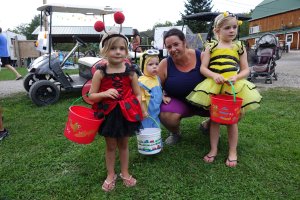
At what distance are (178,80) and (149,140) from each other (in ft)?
2.29

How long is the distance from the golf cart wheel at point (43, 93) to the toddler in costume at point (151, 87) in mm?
3014

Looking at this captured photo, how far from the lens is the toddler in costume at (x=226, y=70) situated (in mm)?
2418

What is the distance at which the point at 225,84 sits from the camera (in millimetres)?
2438

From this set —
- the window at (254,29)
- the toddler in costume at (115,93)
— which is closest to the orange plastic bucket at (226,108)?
the toddler in costume at (115,93)

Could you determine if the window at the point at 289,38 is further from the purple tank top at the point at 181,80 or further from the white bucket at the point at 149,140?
the white bucket at the point at 149,140

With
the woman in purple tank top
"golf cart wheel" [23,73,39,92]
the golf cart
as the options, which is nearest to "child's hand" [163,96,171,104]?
the woman in purple tank top

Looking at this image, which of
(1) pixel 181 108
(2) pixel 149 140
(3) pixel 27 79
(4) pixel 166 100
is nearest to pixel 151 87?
(4) pixel 166 100

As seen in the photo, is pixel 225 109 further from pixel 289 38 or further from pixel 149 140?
pixel 289 38

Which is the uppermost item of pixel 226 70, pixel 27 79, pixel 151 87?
pixel 226 70

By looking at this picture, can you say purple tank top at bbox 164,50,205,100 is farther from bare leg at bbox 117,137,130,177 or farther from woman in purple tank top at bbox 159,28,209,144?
bare leg at bbox 117,137,130,177

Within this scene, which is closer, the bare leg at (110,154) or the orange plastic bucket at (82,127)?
the orange plastic bucket at (82,127)

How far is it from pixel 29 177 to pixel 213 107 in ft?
5.76

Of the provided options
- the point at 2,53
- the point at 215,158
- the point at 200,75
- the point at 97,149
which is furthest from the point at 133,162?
the point at 2,53

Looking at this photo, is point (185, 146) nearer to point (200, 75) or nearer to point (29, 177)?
point (200, 75)
